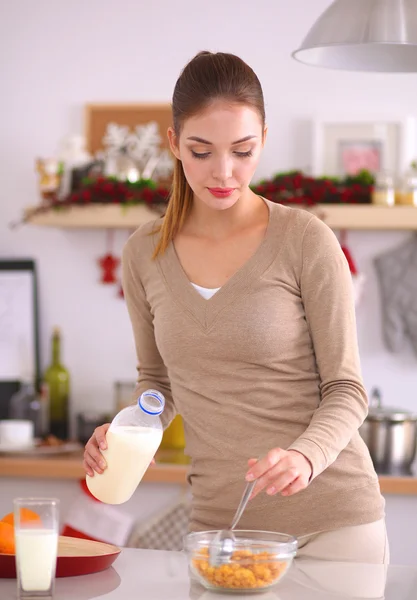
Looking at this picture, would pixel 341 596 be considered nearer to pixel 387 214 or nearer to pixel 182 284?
pixel 182 284

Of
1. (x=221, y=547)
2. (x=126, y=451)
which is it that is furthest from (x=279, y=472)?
(x=126, y=451)

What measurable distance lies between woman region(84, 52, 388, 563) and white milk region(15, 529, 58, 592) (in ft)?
1.39

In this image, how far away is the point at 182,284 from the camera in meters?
1.62

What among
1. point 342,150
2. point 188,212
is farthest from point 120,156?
point 188,212

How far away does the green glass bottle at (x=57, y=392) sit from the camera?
11.6 ft

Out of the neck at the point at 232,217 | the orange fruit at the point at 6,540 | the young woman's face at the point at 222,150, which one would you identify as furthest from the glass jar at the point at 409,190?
the orange fruit at the point at 6,540

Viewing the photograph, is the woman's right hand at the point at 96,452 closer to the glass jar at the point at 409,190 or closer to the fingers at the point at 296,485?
the fingers at the point at 296,485

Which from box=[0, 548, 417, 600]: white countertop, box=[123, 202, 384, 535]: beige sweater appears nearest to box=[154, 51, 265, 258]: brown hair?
box=[123, 202, 384, 535]: beige sweater

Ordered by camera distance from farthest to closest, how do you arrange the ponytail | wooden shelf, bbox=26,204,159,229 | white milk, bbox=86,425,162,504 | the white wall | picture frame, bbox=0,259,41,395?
picture frame, bbox=0,259,41,395 → the white wall → wooden shelf, bbox=26,204,159,229 → the ponytail → white milk, bbox=86,425,162,504

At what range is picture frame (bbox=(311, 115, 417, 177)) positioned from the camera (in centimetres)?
336

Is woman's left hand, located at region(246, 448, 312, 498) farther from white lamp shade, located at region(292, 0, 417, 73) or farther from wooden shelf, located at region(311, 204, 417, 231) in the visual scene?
wooden shelf, located at region(311, 204, 417, 231)

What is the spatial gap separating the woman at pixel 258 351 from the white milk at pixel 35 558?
42cm

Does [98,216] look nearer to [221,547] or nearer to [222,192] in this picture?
[222,192]

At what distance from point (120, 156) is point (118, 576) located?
7.77ft
